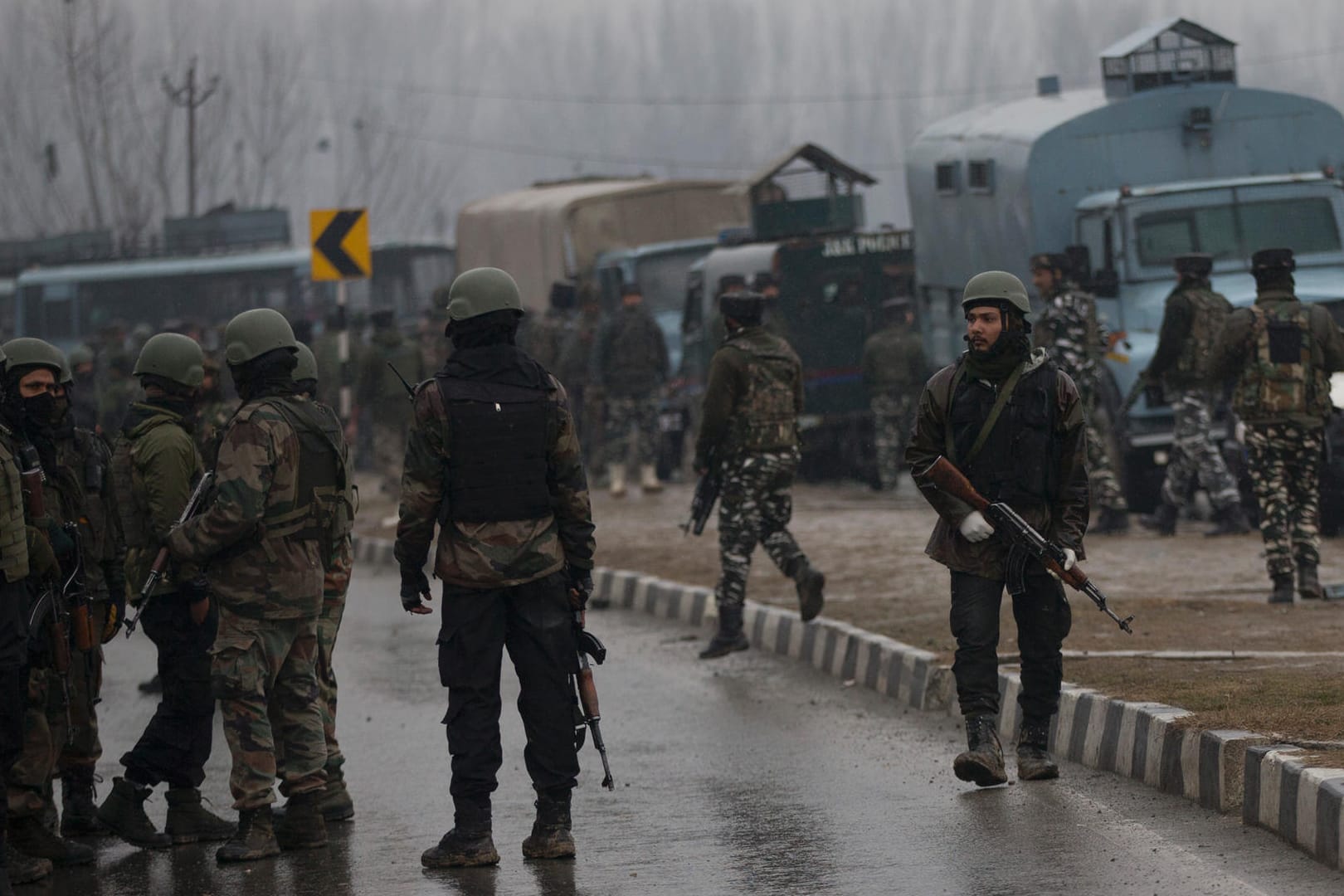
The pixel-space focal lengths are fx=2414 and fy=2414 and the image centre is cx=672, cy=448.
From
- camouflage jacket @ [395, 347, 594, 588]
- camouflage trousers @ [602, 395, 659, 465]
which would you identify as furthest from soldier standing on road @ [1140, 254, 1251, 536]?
camouflage jacket @ [395, 347, 594, 588]

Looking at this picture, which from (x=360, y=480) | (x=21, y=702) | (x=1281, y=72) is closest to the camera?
(x=21, y=702)

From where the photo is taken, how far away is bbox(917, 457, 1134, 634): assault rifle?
7805 mm

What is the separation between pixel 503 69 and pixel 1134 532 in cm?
8569

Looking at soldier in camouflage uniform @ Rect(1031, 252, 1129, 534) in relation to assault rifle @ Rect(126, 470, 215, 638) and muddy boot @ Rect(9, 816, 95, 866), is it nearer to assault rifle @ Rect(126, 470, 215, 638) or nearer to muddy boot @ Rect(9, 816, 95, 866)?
assault rifle @ Rect(126, 470, 215, 638)

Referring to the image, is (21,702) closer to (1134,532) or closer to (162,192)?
(1134,532)

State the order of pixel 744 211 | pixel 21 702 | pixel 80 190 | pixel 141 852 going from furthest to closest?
pixel 80 190 < pixel 744 211 < pixel 141 852 < pixel 21 702

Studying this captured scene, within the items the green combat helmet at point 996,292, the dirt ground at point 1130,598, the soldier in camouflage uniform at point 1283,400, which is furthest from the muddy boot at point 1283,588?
the green combat helmet at point 996,292

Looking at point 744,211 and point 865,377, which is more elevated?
point 744,211

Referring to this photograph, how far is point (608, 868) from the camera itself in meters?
6.88

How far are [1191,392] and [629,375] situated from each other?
663 cm

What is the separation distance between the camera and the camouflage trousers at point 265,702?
718 cm

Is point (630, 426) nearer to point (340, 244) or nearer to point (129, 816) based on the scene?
point (340, 244)

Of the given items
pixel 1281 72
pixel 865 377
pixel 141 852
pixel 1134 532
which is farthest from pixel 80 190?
pixel 141 852

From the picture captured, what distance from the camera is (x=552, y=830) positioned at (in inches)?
279
